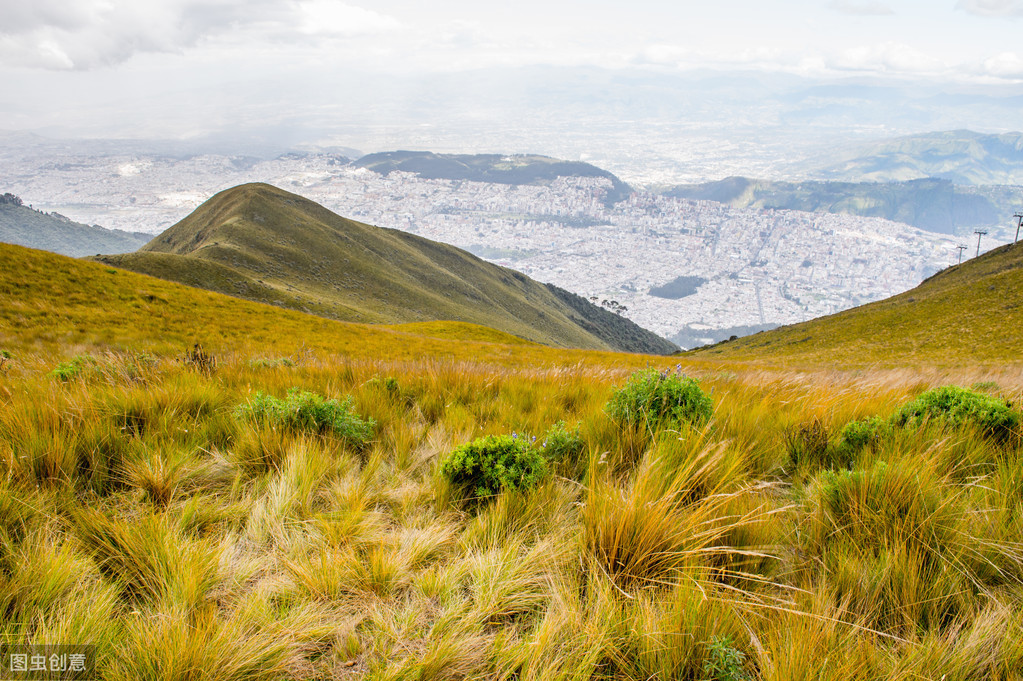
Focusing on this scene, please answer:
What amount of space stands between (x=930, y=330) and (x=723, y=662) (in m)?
66.1

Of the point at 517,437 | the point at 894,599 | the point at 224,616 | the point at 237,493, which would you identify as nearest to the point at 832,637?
the point at 894,599

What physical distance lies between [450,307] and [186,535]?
350 feet

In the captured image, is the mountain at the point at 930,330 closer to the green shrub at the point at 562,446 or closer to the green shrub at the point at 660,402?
the green shrub at the point at 660,402

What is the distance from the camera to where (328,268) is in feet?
316

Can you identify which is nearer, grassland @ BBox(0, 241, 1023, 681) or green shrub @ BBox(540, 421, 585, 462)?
grassland @ BBox(0, 241, 1023, 681)

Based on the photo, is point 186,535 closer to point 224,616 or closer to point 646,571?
point 224,616

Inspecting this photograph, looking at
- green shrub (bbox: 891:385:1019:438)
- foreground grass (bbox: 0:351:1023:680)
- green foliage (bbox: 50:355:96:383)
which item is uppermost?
green shrub (bbox: 891:385:1019:438)

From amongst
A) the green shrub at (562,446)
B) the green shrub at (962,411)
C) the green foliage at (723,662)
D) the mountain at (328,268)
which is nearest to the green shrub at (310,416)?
the green shrub at (562,446)

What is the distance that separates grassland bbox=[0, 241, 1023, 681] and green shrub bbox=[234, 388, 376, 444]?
72mm

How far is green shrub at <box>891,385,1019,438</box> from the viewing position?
3.01 metres

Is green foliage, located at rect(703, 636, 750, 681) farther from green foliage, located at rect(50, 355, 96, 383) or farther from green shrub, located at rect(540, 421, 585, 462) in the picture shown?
green foliage, located at rect(50, 355, 96, 383)

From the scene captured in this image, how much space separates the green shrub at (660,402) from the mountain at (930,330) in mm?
40900

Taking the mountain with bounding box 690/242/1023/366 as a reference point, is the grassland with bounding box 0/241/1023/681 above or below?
above

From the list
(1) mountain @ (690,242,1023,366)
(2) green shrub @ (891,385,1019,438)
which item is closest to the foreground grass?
(2) green shrub @ (891,385,1019,438)
